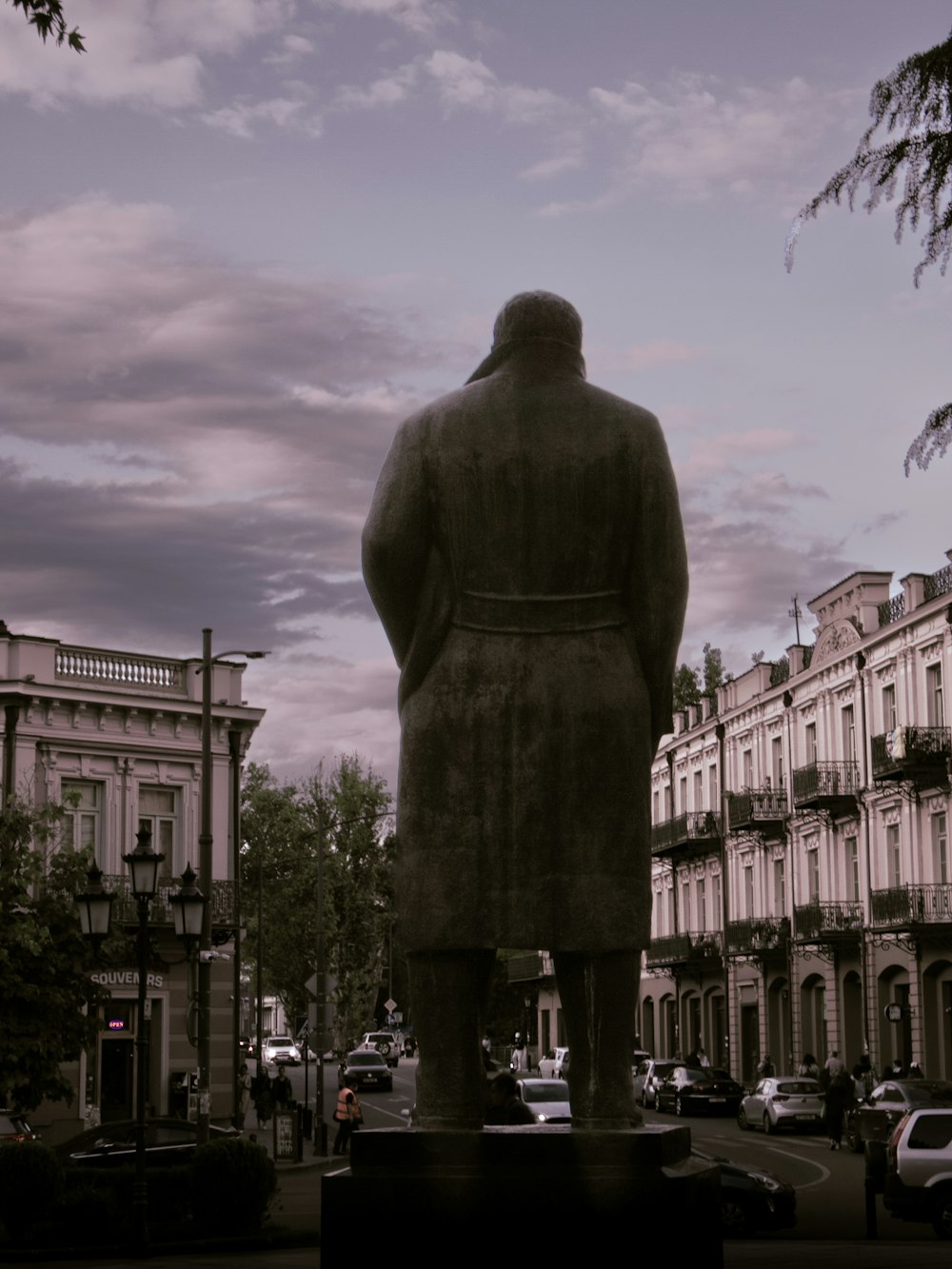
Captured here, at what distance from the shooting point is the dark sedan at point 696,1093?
50.4 m

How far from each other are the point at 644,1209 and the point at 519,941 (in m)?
0.94

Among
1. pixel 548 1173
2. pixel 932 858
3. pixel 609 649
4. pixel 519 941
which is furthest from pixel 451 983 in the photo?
pixel 932 858

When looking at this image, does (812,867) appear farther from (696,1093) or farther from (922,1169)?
(922,1169)

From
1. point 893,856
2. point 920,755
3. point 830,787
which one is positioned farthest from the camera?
point 830,787

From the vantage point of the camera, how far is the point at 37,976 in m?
32.2

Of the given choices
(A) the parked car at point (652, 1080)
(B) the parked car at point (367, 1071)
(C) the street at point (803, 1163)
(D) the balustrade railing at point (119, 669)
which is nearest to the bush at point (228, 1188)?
(C) the street at point (803, 1163)

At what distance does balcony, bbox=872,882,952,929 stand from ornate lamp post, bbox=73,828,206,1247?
25.9 meters

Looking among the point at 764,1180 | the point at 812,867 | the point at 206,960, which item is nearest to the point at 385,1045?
the point at 812,867

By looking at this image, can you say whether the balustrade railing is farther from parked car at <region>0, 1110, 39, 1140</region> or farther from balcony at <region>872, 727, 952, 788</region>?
balcony at <region>872, 727, 952, 788</region>

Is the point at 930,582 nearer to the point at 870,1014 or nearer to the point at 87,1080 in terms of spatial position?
the point at 870,1014

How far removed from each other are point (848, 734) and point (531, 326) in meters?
48.8

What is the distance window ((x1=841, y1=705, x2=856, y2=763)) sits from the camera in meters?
54.0

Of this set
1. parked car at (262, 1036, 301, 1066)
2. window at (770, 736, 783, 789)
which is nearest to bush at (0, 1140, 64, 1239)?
window at (770, 736, 783, 789)

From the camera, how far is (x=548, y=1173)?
Answer: 598cm
